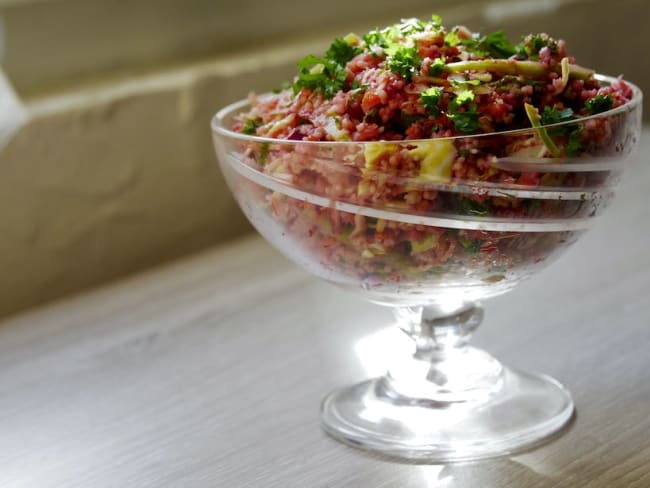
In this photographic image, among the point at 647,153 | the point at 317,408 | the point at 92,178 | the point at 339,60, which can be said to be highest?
the point at 339,60

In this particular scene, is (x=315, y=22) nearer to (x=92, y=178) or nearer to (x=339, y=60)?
(x=92, y=178)

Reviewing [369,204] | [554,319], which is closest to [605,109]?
[369,204]

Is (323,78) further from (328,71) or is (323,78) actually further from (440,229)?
(440,229)

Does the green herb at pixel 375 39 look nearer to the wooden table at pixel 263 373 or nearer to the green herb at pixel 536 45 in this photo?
the green herb at pixel 536 45

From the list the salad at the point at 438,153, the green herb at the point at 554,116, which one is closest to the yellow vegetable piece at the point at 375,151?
the salad at the point at 438,153

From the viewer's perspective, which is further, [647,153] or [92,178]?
[647,153]
